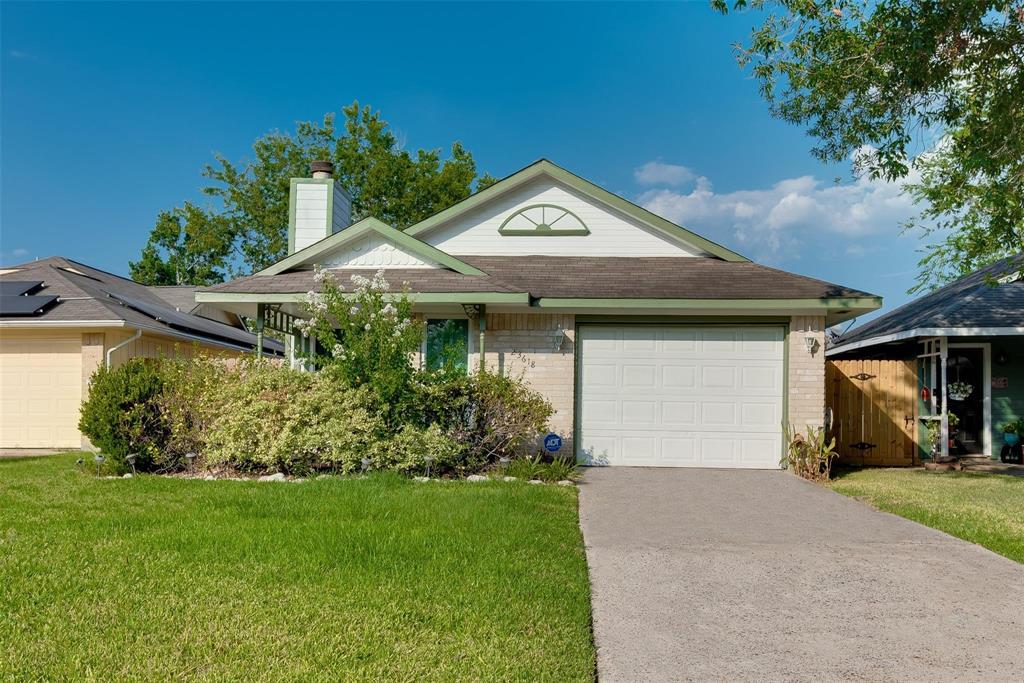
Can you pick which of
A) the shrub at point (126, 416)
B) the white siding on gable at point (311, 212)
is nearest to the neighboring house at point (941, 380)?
the white siding on gable at point (311, 212)

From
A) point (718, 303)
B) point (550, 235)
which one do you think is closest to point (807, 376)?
point (718, 303)

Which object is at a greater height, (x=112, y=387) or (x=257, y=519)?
(x=112, y=387)

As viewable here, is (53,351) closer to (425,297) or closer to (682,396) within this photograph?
(425,297)

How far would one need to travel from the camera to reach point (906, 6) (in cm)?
903

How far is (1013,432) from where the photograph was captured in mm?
13047

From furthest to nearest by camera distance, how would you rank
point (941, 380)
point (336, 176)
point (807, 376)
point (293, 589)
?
point (336, 176), point (941, 380), point (807, 376), point (293, 589)

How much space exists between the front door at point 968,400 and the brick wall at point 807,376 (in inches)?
211

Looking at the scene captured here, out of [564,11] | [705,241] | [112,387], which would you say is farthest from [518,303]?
[564,11]

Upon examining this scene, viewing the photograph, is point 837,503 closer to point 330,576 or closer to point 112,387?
point 330,576

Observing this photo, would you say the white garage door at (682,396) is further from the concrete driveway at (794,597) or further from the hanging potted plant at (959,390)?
the hanging potted plant at (959,390)

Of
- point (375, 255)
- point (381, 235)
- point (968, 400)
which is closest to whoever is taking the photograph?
point (381, 235)

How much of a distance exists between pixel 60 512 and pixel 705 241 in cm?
1054

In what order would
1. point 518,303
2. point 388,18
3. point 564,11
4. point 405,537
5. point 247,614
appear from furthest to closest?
1. point 388,18
2. point 564,11
3. point 518,303
4. point 405,537
5. point 247,614

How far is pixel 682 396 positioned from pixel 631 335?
1.31 metres
